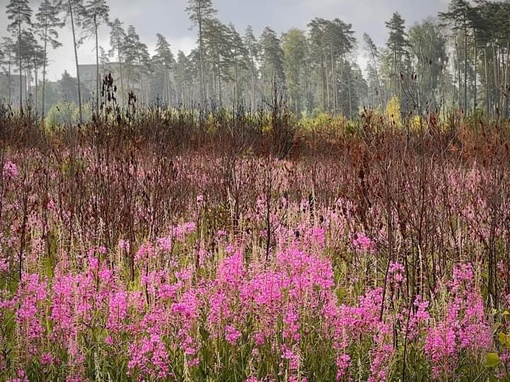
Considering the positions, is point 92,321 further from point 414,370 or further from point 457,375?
point 457,375

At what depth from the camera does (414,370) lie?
288 centimetres

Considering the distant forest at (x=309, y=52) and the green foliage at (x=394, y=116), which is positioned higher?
the distant forest at (x=309, y=52)

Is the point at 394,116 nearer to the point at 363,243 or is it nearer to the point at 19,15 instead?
the point at 363,243

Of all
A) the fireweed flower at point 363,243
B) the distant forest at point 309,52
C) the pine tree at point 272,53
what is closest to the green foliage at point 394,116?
the fireweed flower at point 363,243

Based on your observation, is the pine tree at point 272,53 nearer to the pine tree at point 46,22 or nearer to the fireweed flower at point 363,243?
the pine tree at point 46,22

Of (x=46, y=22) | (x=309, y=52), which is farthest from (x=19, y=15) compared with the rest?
(x=309, y=52)

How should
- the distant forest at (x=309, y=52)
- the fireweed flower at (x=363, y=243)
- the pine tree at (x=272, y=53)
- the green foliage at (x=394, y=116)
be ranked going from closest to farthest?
the fireweed flower at (x=363, y=243), the green foliage at (x=394, y=116), the distant forest at (x=309, y=52), the pine tree at (x=272, y=53)

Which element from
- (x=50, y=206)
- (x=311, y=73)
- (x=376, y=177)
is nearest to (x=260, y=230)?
(x=376, y=177)

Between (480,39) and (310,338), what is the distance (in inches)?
2070

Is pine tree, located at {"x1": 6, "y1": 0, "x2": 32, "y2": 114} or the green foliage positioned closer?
the green foliage

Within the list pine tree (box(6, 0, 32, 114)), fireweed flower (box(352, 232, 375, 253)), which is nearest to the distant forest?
pine tree (box(6, 0, 32, 114))

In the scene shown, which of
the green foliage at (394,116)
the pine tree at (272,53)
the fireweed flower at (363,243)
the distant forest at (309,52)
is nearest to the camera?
the fireweed flower at (363,243)

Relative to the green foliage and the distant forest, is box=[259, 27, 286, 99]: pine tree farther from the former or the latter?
the green foliage

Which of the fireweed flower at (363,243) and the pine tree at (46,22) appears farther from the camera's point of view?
the pine tree at (46,22)
